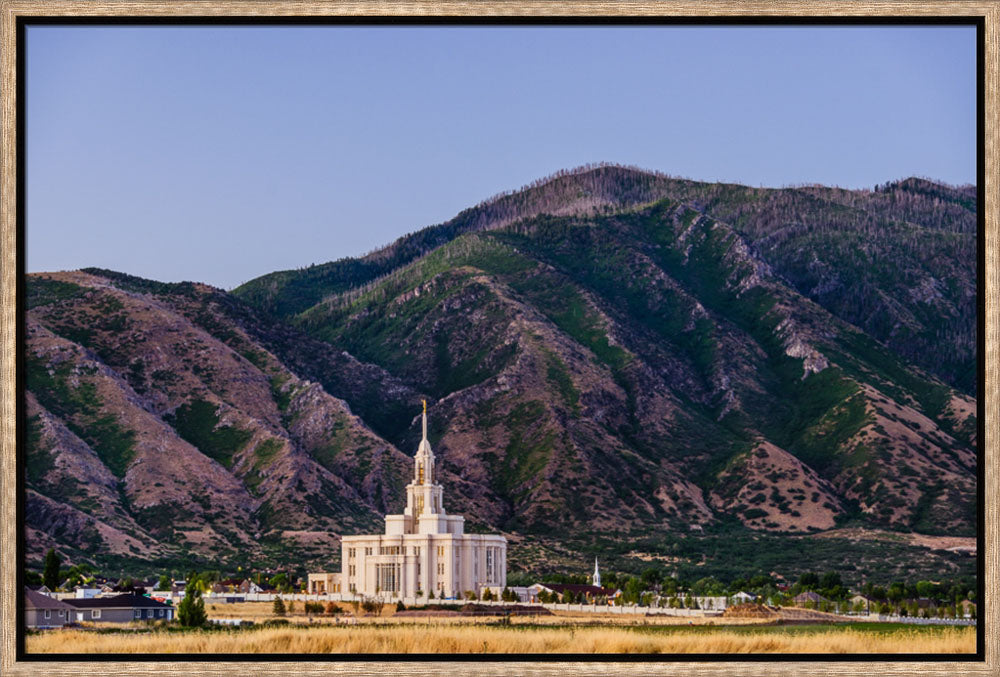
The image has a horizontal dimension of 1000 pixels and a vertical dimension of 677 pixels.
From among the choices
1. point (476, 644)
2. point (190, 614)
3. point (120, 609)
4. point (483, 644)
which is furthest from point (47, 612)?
point (483, 644)

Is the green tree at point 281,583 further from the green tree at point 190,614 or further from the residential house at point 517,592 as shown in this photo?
the green tree at point 190,614

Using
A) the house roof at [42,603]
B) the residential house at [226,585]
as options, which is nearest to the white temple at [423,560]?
the residential house at [226,585]

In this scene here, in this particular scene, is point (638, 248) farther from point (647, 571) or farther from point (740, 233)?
point (647, 571)

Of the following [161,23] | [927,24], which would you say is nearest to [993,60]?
[927,24]

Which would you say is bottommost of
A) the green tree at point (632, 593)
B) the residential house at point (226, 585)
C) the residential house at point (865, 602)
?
the residential house at point (865, 602)

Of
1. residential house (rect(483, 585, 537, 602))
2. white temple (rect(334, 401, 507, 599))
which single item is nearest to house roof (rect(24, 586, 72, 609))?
residential house (rect(483, 585, 537, 602))

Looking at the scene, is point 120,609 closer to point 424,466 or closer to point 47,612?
point 47,612
